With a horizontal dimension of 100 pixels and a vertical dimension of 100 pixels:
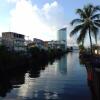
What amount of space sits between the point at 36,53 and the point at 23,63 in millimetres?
26618

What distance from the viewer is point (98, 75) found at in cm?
2252

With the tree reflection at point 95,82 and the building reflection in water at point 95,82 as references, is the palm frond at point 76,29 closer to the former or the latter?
the tree reflection at point 95,82

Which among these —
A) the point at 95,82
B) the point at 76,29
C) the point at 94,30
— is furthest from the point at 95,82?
the point at 76,29

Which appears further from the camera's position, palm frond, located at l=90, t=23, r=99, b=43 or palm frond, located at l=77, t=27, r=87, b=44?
palm frond, located at l=77, t=27, r=87, b=44

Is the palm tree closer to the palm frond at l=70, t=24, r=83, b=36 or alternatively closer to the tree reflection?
the palm frond at l=70, t=24, r=83, b=36

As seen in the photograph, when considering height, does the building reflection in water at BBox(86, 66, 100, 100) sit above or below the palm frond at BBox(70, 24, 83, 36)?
below

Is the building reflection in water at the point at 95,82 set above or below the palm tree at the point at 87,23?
below

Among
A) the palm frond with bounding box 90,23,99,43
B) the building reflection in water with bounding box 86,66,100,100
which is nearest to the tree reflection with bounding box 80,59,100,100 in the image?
the building reflection in water with bounding box 86,66,100,100

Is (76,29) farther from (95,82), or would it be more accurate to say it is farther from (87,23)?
(95,82)

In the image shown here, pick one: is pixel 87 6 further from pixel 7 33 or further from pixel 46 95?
pixel 7 33

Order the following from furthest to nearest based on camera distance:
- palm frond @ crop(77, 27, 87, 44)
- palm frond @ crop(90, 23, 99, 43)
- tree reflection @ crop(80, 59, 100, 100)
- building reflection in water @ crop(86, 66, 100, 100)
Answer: palm frond @ crop(77, 27, 87, 44), palm frond @ crop(90, 23, 99, 43), tree reflection @ crop(80, 59, 100, 100), building reflection in water @ crop(86, 66, 100, 100)

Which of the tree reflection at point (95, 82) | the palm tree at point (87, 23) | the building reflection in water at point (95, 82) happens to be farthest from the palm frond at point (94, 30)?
the building reflection in water at point (95, 82)

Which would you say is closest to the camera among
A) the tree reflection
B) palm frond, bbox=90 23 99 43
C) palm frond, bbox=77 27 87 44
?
the tree reflection

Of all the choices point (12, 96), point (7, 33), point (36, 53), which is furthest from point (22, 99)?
point (7, 33)
